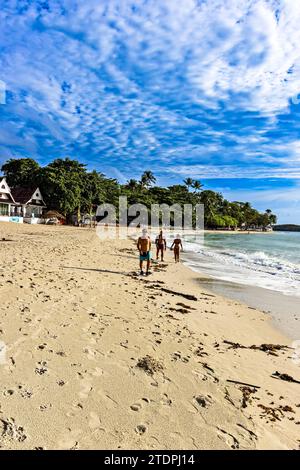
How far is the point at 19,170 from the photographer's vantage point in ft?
213

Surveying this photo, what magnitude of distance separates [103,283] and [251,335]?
15.0 feet

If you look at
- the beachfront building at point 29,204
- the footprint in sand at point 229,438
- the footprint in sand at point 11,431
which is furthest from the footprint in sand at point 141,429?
the beachfront building at point 29,204

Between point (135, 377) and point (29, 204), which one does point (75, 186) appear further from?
point (135, 377)

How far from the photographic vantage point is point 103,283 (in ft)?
29.9

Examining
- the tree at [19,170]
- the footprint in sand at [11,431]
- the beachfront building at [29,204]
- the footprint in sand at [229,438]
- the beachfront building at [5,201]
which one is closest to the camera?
the footprint in sand at [11,431]

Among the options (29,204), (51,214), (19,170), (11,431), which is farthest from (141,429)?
(19,170)

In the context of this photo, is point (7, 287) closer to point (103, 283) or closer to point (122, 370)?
point (103, 283)

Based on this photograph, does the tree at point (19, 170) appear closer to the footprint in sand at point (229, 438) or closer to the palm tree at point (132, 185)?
the palm tree at point (132, 185)

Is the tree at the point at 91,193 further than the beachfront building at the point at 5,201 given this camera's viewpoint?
Yes

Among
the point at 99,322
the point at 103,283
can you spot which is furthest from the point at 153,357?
the point at 103,283

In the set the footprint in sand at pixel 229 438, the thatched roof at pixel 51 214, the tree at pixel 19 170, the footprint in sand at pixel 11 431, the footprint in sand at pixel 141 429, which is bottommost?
the footprint in sand at pixel 229 438

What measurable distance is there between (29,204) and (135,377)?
5338 cm

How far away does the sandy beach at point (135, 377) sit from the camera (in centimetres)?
281

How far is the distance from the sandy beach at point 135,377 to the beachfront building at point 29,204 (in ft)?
158
